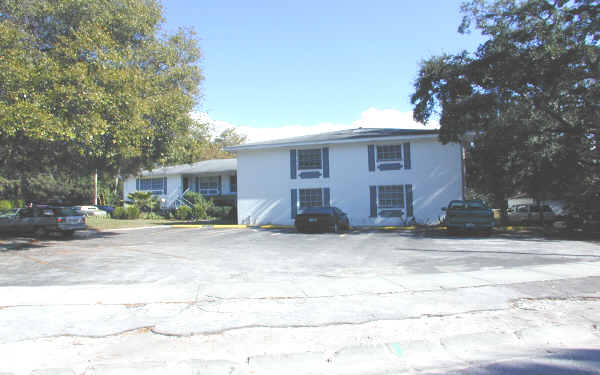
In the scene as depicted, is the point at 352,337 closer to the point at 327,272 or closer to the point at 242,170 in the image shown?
the point at 327,272

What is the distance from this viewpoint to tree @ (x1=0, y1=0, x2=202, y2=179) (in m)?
10.5

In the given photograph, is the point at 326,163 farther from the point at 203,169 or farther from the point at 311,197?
the point at 203,169

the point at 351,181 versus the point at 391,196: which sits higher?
the point at 351,181

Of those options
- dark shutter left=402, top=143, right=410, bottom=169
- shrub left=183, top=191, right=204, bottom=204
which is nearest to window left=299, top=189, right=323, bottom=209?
dark shutter left=402, top=143, right=410, bottom=169

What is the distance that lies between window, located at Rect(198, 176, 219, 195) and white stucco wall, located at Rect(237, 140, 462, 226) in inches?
432

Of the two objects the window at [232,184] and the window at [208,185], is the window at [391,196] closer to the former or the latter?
the window at [232,184]

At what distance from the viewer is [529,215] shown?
86.6 ft

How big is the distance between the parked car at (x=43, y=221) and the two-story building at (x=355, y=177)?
372 inches

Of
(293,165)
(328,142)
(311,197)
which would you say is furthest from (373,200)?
(293,165)

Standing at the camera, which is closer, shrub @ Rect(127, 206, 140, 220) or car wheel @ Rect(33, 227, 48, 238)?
car wheel @ Rect(33, 227, 48, 238)

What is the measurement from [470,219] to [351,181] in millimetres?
7865

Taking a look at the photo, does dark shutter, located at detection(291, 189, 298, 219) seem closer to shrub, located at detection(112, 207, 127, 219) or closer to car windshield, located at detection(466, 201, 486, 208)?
car windshield, located at detection(466, 201, 486, 208)

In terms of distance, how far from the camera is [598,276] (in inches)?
311

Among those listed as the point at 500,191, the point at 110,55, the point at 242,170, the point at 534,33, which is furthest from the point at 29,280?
the point at 500,191
